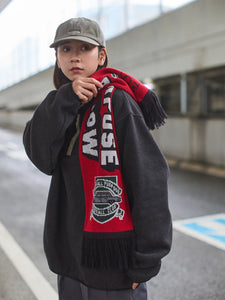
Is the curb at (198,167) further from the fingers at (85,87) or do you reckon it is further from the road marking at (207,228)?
the fingers at (85,87)

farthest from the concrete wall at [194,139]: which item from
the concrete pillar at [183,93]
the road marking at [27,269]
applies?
the road marking at [27,269]

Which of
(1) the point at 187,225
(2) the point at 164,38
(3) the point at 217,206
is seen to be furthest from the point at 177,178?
(2) the point at 164,38

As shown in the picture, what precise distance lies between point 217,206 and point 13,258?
3.41 m

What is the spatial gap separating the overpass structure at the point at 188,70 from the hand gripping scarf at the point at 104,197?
333 inches

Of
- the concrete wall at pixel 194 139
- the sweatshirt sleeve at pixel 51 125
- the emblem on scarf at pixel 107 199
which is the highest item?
the sweatshirt sleeve at pixel 51 125

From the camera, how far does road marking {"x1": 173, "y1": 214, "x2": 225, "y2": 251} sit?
13.9 feet

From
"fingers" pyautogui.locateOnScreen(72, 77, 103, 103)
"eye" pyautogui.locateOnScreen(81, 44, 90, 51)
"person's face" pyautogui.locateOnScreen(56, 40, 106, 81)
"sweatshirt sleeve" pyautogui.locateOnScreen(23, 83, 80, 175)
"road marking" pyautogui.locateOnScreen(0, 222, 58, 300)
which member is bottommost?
"road marking" pyautogui.locateOnScreen(0, 222, 58, 300)

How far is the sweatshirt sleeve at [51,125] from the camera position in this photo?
4.45 feet

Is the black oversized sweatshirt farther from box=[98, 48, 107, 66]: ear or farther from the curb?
the curb

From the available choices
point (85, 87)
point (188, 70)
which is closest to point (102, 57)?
point (85, 87)

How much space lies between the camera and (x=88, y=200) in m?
1.38

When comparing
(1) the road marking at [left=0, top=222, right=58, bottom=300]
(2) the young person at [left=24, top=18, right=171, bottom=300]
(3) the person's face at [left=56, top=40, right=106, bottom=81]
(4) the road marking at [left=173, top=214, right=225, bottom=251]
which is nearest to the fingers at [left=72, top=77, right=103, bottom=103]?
(2) the young person at [left=24, top=18, right=171, bottom=300]

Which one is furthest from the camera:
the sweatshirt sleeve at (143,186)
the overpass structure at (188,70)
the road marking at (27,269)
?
the overpass structure at (188,70)

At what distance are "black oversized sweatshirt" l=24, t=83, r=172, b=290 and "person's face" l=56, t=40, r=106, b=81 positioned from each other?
4.5 inches
